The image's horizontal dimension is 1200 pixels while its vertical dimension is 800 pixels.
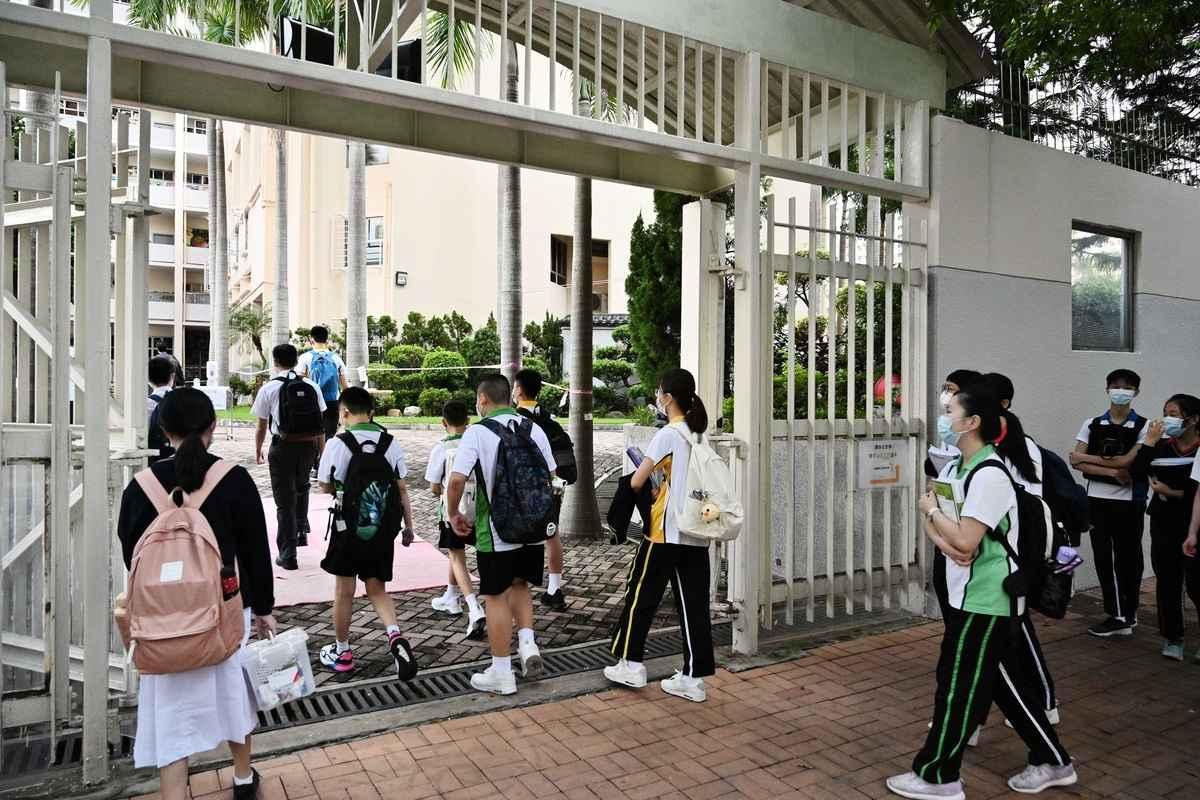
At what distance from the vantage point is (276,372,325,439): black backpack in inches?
282

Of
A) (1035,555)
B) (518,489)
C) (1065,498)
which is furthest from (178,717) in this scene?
(1065,498)

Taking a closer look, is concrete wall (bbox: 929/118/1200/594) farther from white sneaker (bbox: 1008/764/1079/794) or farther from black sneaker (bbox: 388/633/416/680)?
black sneaker (bbox: 388/633/416/680)

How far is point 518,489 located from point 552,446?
1.58 m

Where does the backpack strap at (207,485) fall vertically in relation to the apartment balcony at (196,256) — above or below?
below

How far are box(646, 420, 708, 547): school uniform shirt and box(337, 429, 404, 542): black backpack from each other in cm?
151

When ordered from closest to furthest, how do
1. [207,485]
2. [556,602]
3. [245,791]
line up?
[207,485] < [245,791] < [556,602]

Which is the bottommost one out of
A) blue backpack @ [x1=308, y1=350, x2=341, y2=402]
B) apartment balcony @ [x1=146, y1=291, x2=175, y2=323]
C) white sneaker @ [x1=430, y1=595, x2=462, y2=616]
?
white sneaker @ [x1=430, y1=595, x2=462, y2=616]

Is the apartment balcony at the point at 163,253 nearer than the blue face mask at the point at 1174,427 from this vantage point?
No

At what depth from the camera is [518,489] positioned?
458 centimetres

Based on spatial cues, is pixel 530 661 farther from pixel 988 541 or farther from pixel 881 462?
pixel 881 462

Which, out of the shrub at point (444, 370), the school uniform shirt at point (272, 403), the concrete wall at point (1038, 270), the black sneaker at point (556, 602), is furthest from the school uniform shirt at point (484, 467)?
the shrub at point (444, 370)

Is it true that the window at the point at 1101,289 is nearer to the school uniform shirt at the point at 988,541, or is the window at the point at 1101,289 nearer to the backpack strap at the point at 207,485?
the school uniform shirt at the point at 988,541

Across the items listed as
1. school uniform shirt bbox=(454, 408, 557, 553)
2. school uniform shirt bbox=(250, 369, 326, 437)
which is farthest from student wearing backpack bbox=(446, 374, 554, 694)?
school uniform shirt bbox=(250, 369, 326, 437)

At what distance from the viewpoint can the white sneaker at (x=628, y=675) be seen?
15.5ft
